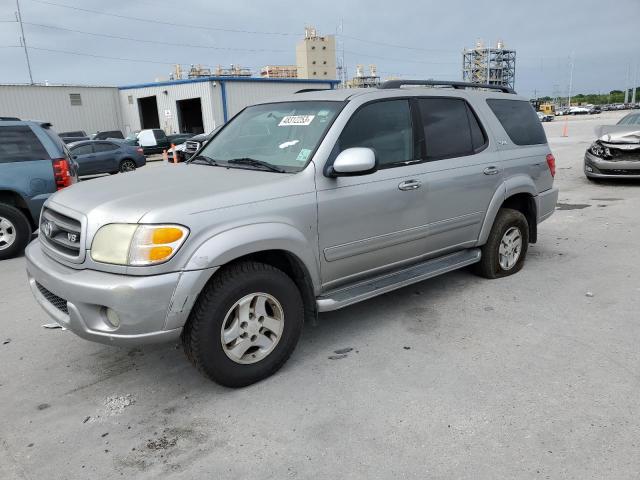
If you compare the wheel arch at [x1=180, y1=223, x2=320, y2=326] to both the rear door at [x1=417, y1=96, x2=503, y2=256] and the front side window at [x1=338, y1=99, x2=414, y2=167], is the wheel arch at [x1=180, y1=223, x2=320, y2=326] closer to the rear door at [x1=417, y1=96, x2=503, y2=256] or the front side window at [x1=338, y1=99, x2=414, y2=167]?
the front side window at [x1=338, y1=99, x2=414, y2=167]

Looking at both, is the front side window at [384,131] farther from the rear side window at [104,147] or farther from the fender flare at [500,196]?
the rear side window at [104,147]

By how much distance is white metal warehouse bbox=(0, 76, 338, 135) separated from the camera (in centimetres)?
3073

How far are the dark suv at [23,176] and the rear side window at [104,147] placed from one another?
12.3 m

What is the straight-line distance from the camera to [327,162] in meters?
3.52

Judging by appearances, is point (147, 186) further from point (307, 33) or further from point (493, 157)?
point (307, 33)

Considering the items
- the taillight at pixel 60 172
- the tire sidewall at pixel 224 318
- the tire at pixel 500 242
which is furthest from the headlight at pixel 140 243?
the taillight at pixel 60 172

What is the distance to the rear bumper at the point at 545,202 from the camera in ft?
17.7

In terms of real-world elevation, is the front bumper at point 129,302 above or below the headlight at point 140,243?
below

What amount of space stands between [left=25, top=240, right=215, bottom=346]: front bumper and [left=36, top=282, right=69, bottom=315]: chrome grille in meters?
0.05

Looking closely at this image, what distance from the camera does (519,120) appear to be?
209 inches

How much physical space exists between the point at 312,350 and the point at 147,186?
1628 mm

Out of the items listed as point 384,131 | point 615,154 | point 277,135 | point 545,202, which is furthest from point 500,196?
point 615,154

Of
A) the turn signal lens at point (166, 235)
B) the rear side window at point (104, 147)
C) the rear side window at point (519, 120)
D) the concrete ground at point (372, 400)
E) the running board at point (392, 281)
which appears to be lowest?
the concrete ground at point (372, 400)

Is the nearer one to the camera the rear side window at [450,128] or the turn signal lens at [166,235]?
the turn signal lens at [166,235]
